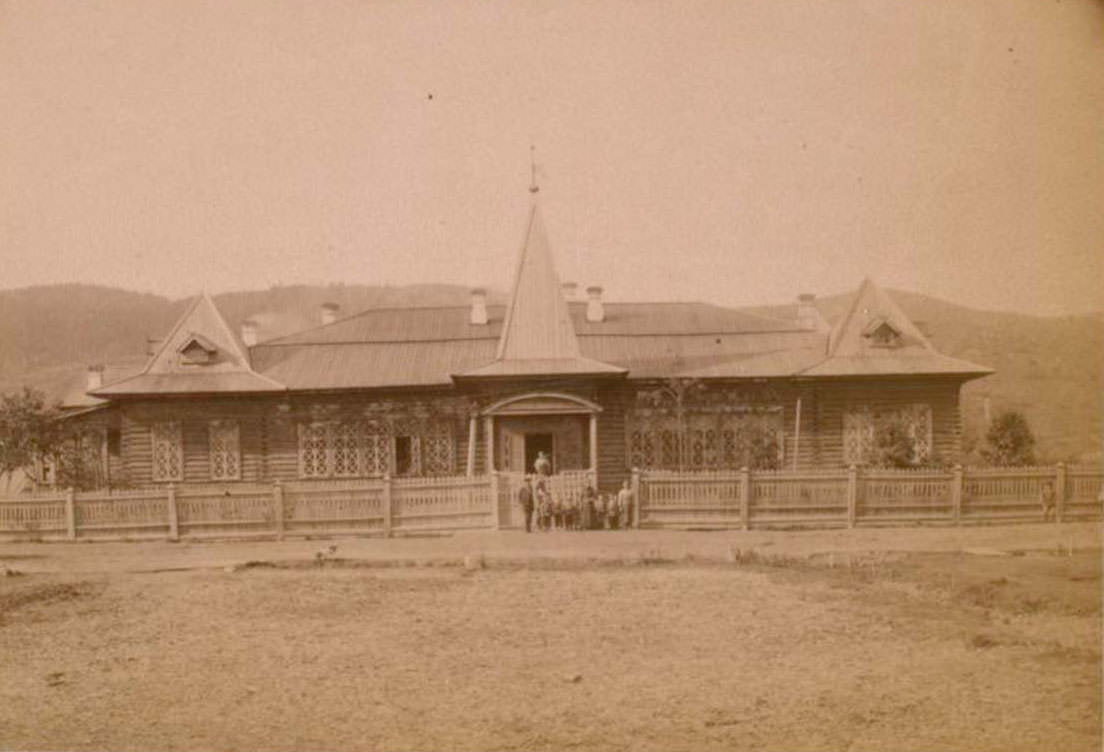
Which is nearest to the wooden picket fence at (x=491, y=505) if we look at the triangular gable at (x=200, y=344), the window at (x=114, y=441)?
the triangular gable at (x=200, y=344)

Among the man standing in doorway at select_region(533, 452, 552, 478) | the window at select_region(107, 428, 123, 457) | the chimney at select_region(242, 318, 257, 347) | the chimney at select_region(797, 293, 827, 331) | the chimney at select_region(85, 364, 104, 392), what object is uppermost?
the chimney at select_region(242, 318, 257, 347)

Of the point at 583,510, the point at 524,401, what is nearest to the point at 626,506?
the point at 583,510

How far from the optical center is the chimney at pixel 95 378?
41.3 ft

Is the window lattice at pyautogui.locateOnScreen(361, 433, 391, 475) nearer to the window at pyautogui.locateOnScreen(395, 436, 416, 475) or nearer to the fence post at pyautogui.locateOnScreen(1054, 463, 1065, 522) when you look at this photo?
the window at pyautogui.locateOnScreen(395, 436, 416, 475)

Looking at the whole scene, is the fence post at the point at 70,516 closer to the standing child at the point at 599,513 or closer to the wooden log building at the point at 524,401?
the wooden log building at the point at 524,401

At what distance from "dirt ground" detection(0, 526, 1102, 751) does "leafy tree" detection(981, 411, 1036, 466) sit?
4.23ft

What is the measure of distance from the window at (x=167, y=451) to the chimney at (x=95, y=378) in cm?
104

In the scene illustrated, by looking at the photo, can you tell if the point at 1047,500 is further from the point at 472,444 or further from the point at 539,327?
the point at 472,444

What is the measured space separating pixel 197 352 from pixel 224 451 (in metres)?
1.55

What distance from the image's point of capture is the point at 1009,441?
A: 10609 mm

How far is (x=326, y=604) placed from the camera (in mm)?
7840

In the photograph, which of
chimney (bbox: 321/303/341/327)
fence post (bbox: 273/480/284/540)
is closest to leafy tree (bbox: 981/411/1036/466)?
fence post (bbox: 273/480/284/540)

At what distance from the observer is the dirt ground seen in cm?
562

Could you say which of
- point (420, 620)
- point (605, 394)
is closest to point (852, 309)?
point (605, 394)
